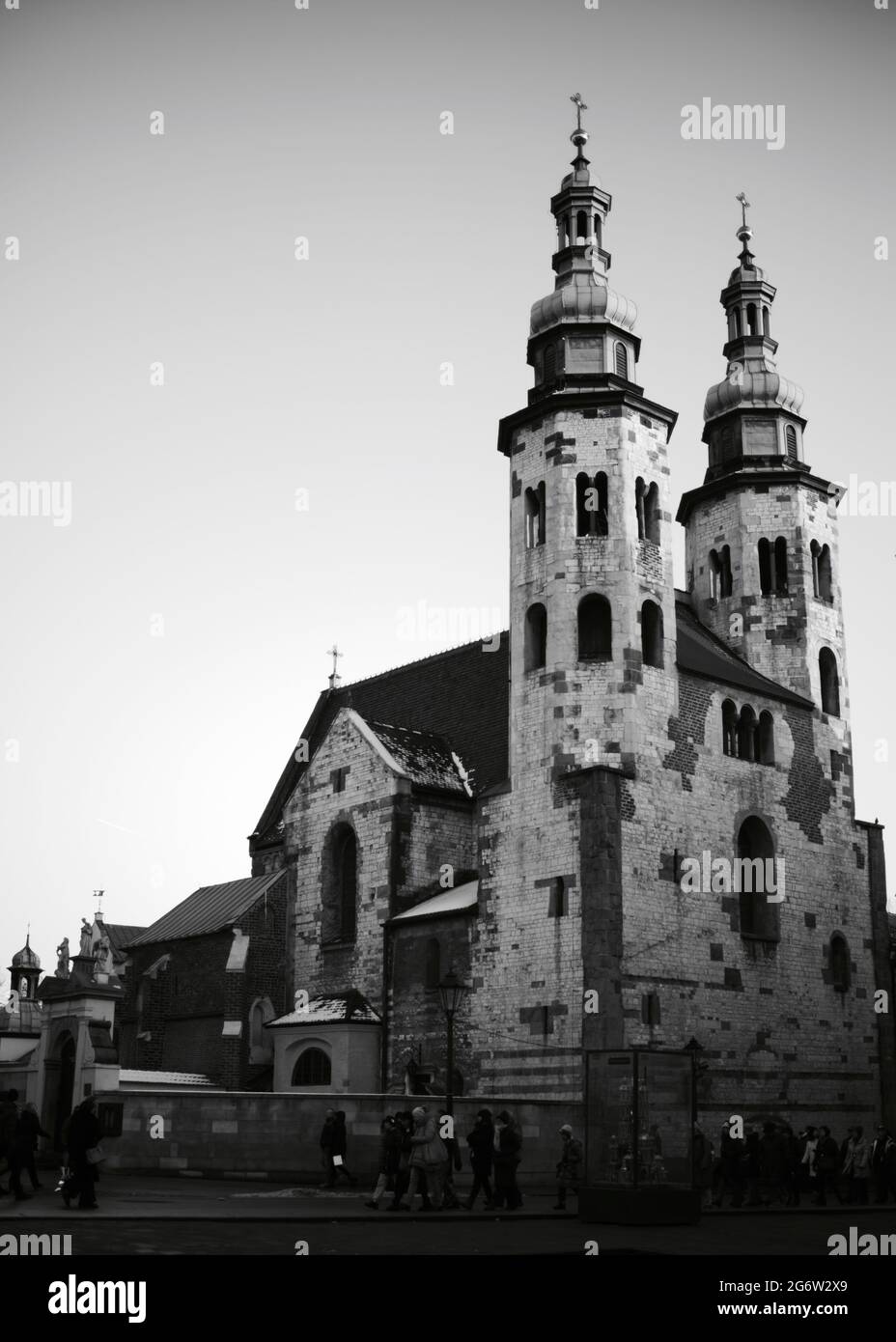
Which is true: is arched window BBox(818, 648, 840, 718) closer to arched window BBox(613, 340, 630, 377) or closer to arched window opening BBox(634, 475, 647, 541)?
arched window opening BBox(634, 475, 647, 541)

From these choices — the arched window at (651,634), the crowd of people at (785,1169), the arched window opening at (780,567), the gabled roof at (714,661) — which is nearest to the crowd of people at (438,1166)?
the crowd of people at (785,1169)

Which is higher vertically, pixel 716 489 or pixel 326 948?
pixel 716 489

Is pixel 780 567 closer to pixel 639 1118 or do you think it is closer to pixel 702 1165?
pixel 702 1165

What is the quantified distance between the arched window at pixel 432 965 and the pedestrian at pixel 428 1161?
13940mm

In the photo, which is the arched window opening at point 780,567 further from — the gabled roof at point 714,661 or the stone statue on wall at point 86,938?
the stone statue on wall at point 86,938

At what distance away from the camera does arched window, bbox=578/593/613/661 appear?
35.4 meters

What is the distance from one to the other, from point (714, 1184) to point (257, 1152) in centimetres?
915

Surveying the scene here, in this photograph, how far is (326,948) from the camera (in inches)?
1578

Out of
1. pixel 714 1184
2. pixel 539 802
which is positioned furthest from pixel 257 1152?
pixel 539 802

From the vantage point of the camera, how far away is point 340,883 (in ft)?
135

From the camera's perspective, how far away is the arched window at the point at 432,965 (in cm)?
3603

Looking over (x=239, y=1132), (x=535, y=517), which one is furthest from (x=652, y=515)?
(x=239, y=1132)

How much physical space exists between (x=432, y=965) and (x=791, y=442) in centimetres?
2045
